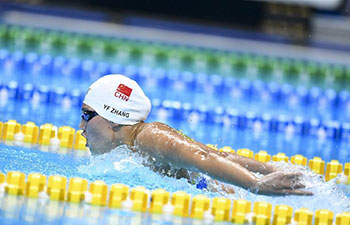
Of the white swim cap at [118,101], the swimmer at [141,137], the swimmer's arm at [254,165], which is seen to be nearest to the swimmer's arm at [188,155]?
the swimmer at [141,137]

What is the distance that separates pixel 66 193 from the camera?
12.0 ft

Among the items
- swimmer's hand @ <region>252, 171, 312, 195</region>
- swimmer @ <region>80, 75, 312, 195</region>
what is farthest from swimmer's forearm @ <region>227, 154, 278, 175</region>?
swimmer's hand @ <region>252, 171, 312, 195</region>

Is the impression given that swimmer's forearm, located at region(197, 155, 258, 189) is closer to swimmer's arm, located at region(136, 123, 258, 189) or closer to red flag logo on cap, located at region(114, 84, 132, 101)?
swimmer's arm, located at region(136, 123, 258, 189)

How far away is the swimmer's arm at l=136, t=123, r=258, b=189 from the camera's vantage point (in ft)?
11.2

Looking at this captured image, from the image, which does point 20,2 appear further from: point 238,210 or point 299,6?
point 238,210

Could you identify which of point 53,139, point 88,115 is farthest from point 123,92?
point 53,139

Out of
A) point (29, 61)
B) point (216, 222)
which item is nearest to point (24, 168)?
point (216, 222)

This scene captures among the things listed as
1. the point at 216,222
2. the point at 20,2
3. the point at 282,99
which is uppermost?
the point at 20,2

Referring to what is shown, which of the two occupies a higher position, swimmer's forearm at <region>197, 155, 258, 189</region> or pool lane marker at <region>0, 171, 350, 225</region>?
swimmer's forearm at <region>197, 155, 258, 189</region>

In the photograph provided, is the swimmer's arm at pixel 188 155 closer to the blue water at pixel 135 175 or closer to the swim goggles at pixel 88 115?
the blue water at pixel 135 175

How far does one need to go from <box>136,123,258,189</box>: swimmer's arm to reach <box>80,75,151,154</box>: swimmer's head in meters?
0.15

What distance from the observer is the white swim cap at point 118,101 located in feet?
12.6

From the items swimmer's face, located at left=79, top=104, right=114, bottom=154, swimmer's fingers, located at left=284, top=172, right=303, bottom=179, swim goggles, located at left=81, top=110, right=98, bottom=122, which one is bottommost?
swimmer's fingers, located at left=284, top=172, right=303, bottom=179

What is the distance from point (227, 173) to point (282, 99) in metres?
4.80
